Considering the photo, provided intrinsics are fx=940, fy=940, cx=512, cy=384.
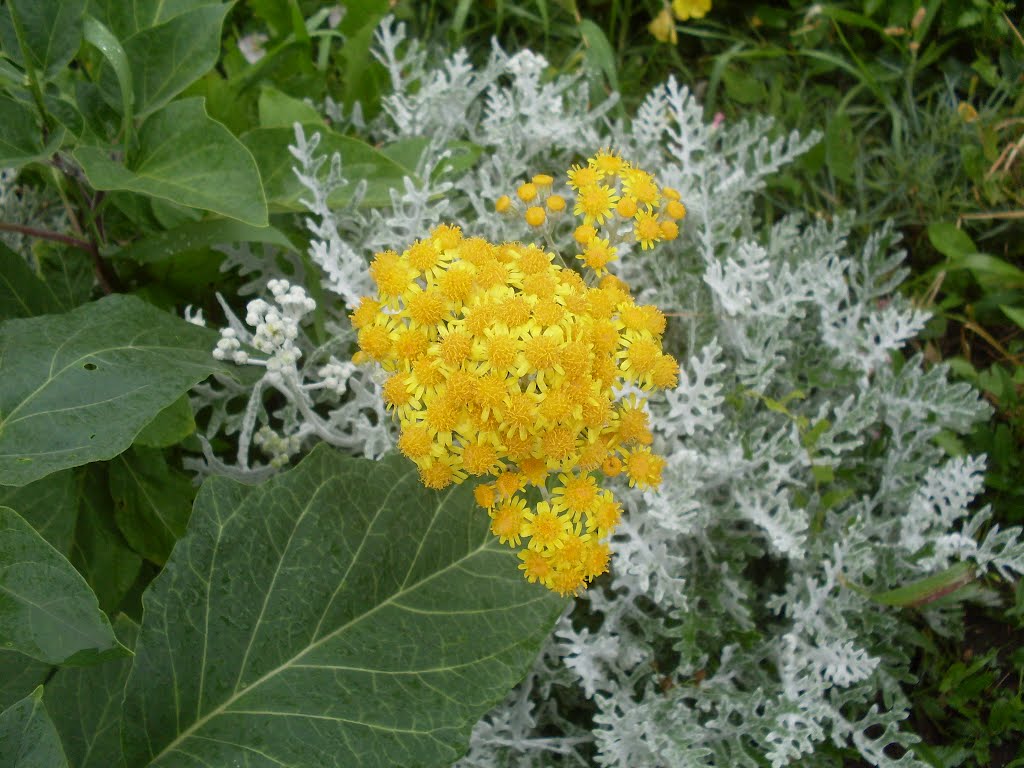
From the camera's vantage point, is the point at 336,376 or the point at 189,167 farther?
the point at 336,376

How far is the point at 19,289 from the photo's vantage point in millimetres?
1747

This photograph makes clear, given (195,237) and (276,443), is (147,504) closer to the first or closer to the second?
(276,443)

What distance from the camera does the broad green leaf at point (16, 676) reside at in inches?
56.2

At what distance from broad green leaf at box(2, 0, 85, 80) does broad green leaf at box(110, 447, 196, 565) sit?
712 mm

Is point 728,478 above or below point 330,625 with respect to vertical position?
below

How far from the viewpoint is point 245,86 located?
224 cm

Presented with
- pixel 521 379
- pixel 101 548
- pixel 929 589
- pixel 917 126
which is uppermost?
pixel 521 379

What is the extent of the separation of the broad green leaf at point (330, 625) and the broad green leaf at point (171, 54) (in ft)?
2.32

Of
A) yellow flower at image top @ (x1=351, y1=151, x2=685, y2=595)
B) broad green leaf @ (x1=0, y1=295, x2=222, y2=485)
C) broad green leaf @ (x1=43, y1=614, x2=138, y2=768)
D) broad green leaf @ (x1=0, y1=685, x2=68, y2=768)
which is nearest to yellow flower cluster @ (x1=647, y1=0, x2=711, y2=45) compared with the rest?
yellow flower at image top @ (x1=351, y1=151, x2=685, y2=595)

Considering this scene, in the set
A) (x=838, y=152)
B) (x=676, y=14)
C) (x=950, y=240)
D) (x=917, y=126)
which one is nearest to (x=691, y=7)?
(x=676, y=14)

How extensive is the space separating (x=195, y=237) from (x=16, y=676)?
0.83 metres

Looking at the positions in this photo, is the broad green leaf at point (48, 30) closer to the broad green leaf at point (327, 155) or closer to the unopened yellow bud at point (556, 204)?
the broad green leaf at point (327, 155)

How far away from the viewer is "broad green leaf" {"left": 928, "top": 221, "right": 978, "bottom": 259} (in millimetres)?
2484

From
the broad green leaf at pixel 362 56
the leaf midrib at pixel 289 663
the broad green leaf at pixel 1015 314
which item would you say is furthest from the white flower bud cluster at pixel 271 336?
the broad green leaf at pixel 1015 314
